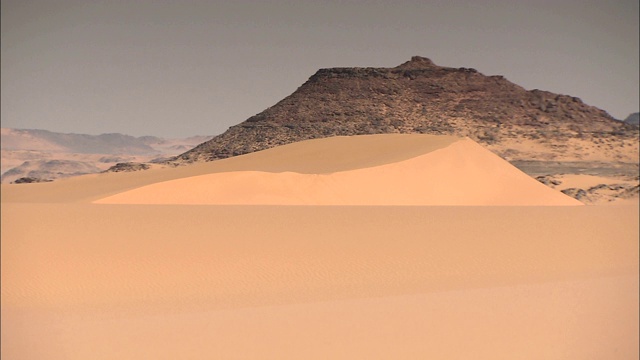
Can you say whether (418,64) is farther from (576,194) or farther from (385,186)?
(385,186)

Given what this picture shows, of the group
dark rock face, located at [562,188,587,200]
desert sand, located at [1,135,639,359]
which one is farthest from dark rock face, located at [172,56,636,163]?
desert sand, located at [1,135,639,359]

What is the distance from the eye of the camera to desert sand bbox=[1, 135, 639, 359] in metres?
8.00

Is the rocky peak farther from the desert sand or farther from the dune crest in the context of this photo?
the desert sand

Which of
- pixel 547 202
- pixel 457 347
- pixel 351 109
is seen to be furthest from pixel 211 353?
pixel 351 109

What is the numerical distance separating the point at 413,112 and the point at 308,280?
2850 inches

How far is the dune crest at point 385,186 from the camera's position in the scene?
21.0 m

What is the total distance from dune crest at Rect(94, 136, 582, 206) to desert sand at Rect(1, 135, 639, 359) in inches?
7.3

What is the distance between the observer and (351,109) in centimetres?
8188

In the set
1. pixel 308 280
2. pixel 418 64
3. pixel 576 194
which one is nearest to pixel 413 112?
pixel 418 64

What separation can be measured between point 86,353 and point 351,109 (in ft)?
247

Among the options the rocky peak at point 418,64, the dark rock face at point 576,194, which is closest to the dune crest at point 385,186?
the dark rock face at point 576,194

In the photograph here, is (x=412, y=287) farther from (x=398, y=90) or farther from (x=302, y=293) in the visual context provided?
(x=398, y=90)

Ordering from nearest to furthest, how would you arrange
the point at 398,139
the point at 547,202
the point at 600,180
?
1. the point at 547,202
2. the point at 398,139
3. the point at 600,180

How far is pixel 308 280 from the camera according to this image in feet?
36.3
